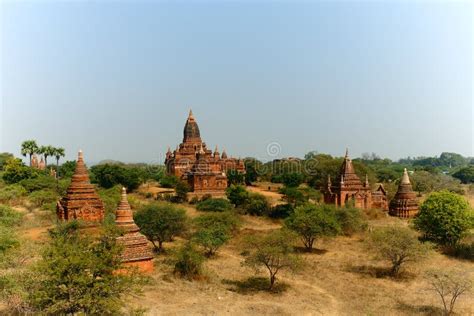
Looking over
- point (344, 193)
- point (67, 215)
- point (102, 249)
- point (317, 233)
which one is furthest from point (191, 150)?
point (102, 249)

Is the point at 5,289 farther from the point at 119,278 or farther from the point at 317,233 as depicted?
the point at 317,233

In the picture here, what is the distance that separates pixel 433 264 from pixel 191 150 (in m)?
43.0

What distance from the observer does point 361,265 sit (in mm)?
25359

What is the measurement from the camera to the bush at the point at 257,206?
41.2 m

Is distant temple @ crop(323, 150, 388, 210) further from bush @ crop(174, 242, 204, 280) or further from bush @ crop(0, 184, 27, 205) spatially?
bush @ crop(0, 184, 27, 205)

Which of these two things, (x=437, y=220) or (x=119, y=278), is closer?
A: (x=119, y=278)

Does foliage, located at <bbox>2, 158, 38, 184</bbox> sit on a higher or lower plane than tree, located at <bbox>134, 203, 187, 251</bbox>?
higher

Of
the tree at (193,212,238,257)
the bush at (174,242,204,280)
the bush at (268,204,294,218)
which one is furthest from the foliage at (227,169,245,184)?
the bush at (174,242,204,280)

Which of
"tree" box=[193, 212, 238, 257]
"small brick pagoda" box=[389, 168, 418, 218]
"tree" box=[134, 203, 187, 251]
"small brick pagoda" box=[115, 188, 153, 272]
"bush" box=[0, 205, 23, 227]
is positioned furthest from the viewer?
"small brick pagoda" box=[389, 168, 418, 218]

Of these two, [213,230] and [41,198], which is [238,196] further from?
[41,198]

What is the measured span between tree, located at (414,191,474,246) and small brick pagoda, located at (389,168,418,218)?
10.3m

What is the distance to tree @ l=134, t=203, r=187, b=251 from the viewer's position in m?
27.7

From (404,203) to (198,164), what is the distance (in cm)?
2423

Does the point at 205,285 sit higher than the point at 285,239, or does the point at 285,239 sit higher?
the point at 285,239
